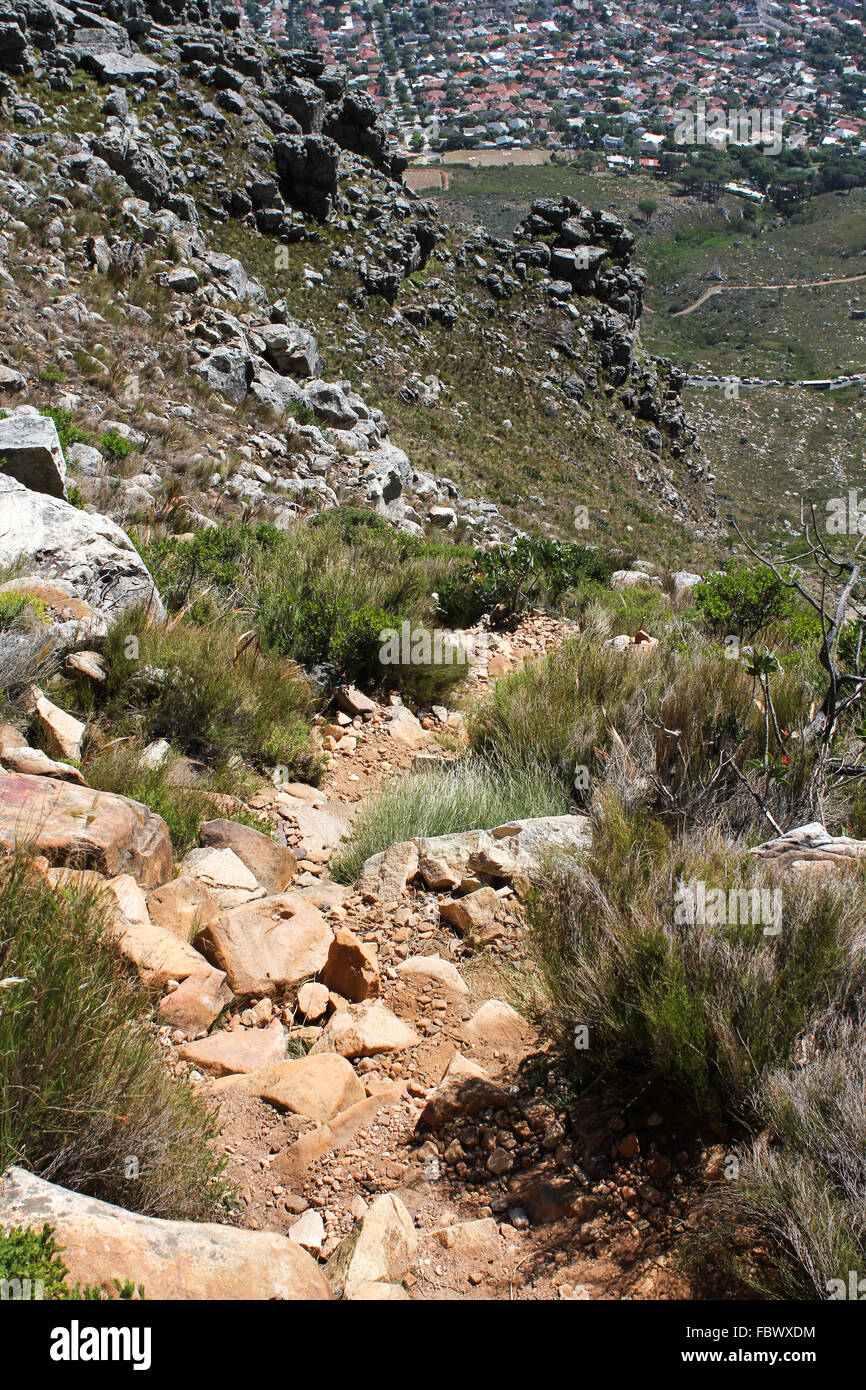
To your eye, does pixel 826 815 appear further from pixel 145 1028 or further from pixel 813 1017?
pixel 145 1028

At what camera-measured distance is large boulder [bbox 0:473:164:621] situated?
4320 millimetres

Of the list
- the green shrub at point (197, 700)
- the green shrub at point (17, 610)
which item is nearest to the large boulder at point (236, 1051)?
the green shrub at point (197, 700)

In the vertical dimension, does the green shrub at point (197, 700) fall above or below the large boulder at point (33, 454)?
below

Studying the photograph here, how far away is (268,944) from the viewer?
2746 millimetres

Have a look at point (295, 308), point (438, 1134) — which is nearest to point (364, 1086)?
A: point (438, 1134)

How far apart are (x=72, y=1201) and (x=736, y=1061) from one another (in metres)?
1.40

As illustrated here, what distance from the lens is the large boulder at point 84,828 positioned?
254cm

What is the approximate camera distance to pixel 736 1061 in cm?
177

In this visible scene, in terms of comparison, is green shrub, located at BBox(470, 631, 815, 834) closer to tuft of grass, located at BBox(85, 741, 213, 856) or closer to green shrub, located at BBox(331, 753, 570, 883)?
green shrub, located at BBox(331, 753, 570, 883)

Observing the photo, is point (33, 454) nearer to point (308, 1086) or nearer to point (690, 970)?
point (308, 1086)

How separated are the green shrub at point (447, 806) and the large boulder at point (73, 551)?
191cm

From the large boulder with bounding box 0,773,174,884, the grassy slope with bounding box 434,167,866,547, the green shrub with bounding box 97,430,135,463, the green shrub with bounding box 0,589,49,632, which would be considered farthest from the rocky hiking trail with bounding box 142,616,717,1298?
the grassy slope with bounding box 434,167,866,547

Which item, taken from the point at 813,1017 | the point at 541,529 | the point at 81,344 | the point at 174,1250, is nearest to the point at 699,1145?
the point at 813,1017

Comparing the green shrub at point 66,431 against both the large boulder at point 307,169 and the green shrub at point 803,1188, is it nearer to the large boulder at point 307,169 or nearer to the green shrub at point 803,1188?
the green shrub at point 803,1188
